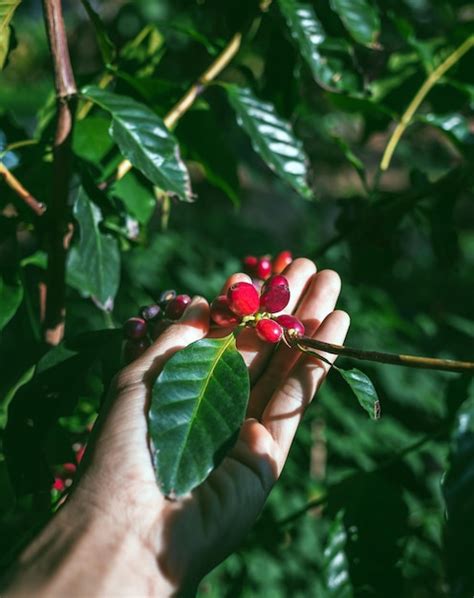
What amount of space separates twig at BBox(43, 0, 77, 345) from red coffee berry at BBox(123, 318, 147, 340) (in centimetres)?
23

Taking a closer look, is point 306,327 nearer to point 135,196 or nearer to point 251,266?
point 251,266

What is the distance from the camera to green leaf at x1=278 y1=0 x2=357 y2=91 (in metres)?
1.43

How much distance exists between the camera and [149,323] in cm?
136

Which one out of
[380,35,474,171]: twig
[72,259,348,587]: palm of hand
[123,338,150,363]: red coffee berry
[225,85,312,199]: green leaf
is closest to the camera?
[72,259,348,587]: palm of hand

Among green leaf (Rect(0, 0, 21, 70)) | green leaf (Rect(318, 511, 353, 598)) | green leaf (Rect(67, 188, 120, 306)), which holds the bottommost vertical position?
green leaf (Rect(318, 511, 353, 598))

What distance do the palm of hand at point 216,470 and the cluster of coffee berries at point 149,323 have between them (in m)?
0.06

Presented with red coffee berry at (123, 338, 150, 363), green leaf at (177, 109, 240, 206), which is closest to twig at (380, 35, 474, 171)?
green leaf at (177, 109, 240, 206)

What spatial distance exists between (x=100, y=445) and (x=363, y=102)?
1.04 metres

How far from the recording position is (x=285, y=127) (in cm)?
152

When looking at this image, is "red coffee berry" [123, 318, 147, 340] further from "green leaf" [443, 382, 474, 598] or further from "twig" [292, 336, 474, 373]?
"green leaf" [443, 382, 474, 598]

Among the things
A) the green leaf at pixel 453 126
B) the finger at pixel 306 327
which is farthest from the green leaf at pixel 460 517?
the green leaf at pixel 453 126

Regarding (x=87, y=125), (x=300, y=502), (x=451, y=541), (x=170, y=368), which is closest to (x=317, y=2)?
(x=87, y=125)

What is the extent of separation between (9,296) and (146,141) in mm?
468

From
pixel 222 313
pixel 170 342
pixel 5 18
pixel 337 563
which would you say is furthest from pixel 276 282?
pixel 337 563
